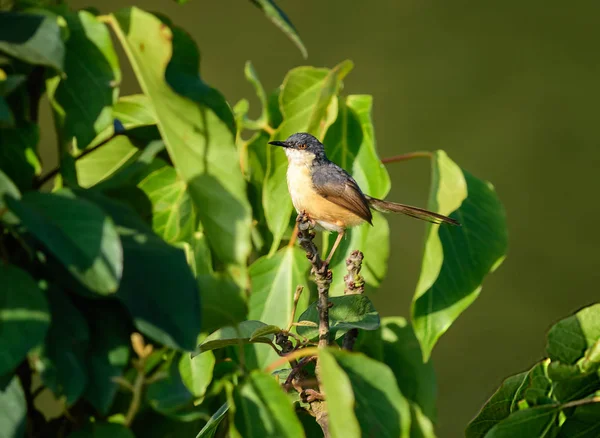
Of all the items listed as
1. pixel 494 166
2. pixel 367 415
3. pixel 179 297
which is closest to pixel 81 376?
pixel 179 297

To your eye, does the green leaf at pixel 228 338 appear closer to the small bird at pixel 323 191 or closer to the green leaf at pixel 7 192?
the green leaf at pixel 7 192

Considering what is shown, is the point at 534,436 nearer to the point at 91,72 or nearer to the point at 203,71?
the point at 91,72

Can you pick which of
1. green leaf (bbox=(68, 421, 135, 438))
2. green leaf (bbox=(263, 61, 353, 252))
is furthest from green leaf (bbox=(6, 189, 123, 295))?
green leaf (bbox=(263, 61, 353, 252))

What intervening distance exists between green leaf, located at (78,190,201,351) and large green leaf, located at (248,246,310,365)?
539 millimetres

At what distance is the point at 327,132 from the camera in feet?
4.55

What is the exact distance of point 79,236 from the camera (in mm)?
721

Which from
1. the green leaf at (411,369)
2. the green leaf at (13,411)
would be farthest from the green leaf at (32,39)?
the green leaf at (411,369)

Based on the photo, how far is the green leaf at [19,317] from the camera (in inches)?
28.3

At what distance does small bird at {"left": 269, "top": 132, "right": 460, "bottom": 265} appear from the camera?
1.53 m

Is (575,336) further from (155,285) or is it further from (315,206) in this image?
(315,206)

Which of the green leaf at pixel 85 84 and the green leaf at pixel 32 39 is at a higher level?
the green leaf at pixel 32 39

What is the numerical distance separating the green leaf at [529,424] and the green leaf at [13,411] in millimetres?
564

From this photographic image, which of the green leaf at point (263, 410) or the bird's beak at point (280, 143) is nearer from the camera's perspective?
the green leaf at point (263, 410)

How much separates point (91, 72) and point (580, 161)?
205 centimetres
